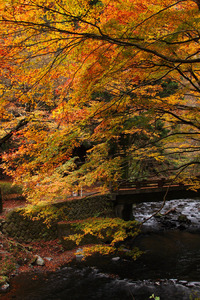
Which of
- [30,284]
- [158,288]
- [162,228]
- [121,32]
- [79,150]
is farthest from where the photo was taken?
[79,150]

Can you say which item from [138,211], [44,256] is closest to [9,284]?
[44,256]

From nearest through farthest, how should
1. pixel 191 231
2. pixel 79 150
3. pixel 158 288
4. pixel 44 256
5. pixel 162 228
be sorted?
pixel 158 288 → pixel 44 256 → pixel 191 231 → pixel 162 228 → pixel 79 150

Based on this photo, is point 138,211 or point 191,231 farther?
point 138,211

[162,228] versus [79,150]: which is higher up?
[79,150]

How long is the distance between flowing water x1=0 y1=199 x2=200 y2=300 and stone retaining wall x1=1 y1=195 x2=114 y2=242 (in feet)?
8.11

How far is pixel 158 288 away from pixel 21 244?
6614mm

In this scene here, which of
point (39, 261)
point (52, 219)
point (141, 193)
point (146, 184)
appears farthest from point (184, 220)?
point (39, 261)

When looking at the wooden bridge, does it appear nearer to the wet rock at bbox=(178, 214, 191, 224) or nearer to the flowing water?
the flowing water

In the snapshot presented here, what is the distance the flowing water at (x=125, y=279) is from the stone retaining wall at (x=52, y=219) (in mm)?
2471

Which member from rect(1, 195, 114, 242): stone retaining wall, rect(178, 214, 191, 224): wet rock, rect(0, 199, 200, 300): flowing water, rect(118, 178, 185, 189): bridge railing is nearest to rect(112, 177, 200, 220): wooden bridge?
rect(118, 178, 185, 189): bridge railing

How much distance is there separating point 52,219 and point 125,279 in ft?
17.9

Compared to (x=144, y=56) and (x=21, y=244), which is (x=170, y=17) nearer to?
(x=144, y=56)

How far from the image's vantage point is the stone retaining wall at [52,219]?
10539 mm

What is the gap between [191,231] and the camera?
1274cm
